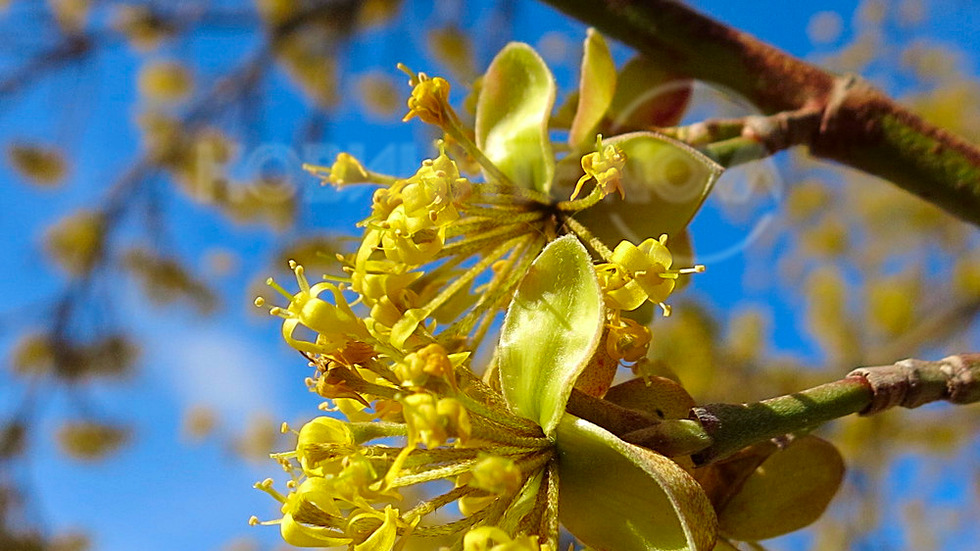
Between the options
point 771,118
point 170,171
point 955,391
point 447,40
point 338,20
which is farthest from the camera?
point 447,40

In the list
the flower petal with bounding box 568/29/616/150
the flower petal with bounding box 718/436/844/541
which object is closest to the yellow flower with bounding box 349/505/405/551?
the flower petal with bounding box 718/436/844/541

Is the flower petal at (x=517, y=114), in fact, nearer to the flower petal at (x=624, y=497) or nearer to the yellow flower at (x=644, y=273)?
the yellow flower at (x=644, y=273)

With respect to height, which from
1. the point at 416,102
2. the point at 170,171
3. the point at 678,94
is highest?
the point at 170,171

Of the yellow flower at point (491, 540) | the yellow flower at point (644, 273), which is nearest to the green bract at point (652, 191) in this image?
the yellow flower at point (644, 273)

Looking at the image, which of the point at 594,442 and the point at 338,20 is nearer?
the point at 594,442

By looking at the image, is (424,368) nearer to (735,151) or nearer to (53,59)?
(735,151)

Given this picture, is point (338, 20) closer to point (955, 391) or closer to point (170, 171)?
point (170, 171)

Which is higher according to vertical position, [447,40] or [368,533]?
[447,40]

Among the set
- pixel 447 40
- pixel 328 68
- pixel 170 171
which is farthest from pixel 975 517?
pixel 170 171
